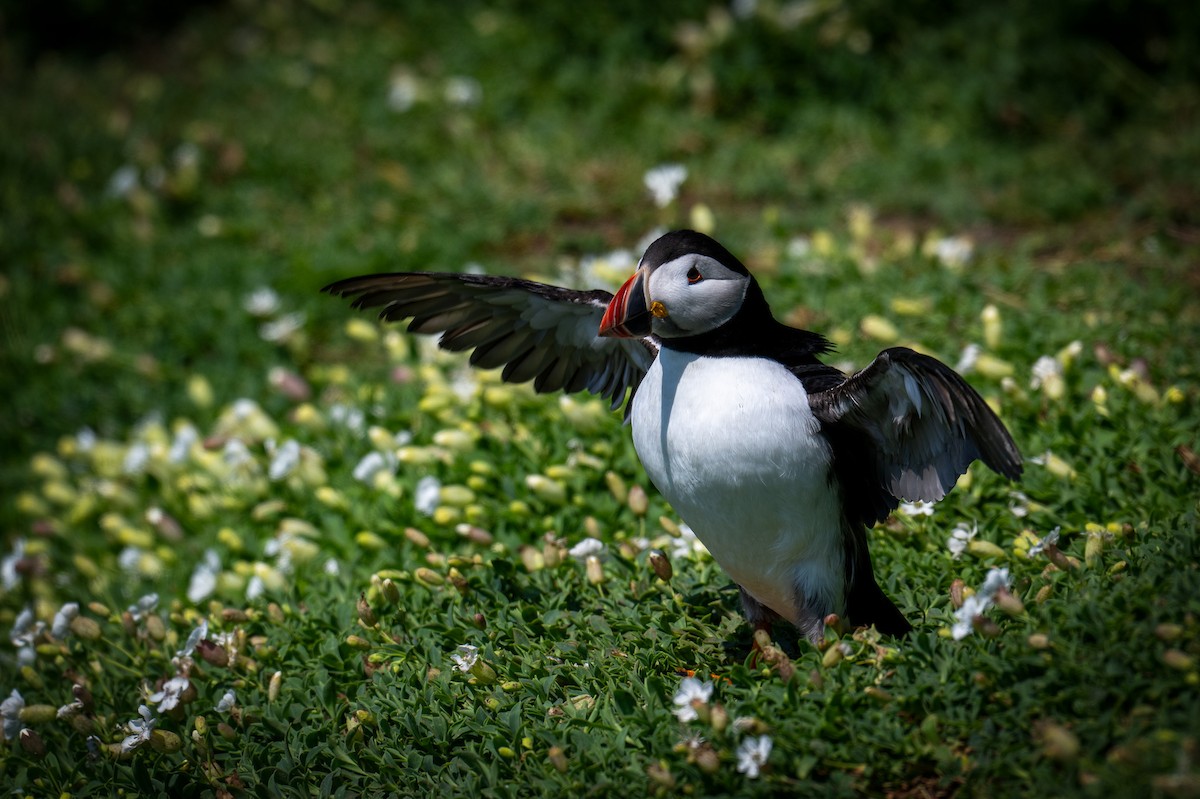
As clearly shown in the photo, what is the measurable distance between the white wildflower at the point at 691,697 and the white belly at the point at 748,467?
37 cm

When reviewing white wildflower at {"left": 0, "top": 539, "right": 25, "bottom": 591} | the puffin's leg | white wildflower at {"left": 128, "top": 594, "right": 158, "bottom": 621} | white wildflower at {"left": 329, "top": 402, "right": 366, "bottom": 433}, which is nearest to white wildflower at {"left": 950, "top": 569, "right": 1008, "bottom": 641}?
the puffin's leg

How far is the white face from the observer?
2734mm

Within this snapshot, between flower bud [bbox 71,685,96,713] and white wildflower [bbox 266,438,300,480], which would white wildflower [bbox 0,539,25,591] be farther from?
flower bud [bbox 71,685,96,713]

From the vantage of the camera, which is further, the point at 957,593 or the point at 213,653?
the point at 213,653

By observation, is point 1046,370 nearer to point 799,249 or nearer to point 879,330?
point 879,330

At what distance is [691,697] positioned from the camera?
8.76 ft

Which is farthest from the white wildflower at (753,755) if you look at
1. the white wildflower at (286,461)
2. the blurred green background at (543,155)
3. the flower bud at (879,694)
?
the blurred green background at (543,155)

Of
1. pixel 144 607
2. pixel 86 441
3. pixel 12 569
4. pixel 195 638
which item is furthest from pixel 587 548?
pixel 86 441

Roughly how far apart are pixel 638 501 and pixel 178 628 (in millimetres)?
1612

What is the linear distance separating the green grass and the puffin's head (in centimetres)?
89

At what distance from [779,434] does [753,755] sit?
0.74 m

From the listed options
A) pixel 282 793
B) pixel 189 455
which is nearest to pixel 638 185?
pixel 189 455

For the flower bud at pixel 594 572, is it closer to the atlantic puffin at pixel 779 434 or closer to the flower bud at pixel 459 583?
the flower bud at pixel 459 583

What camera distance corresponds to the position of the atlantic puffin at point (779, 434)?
8.86 ft
